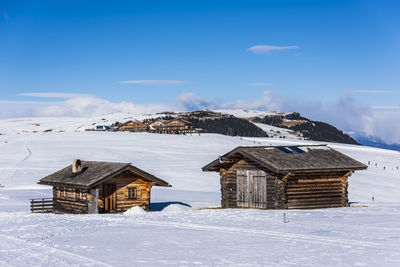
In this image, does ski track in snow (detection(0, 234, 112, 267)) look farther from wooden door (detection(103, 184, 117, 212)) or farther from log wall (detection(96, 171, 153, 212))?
log wall (detection(96, 171, 153, 212))

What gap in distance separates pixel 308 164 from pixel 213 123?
146273 millimetres

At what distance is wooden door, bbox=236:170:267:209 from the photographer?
30750 mm

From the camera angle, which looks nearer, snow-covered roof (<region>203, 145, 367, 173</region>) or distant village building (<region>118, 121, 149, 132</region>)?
snow-covered roof (<region>203, 145, 367, 173</region>)

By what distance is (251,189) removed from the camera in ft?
103

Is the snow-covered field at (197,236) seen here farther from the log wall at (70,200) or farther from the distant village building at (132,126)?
the distant village building at (132,126)

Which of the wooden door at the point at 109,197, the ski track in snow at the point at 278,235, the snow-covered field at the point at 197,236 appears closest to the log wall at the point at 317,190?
the snow-covered field at the point at 197,236

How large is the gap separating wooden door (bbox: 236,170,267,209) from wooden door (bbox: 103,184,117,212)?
7.41 m

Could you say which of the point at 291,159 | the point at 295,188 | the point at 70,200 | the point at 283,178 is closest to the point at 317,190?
the point at 295,188

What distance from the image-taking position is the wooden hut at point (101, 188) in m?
29.5

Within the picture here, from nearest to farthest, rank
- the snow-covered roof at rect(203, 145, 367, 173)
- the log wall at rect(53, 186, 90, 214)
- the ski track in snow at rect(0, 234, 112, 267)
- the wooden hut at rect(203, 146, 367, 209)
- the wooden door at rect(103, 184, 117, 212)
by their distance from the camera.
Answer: the ski track in snow at rect(0, 234, 112, 267) → the log wall at rect(53, 186, 90, 214) → the snow-covered roof at rect(203, 145, 367, 173) → the wooden hut at rect(203, 146, 367, 209) → the wooden door at rect(103, 184, 117, 212)

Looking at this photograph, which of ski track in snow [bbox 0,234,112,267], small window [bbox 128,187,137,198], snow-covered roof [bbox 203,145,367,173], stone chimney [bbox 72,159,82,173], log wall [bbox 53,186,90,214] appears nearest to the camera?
ski track in snow [bbox 0,234,112,267]

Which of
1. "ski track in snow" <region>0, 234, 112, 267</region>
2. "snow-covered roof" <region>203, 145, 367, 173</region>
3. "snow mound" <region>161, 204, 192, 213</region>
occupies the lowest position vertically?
"ski track in snow" <region>0, 234, 112, 267</region>

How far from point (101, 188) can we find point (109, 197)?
28.6 inches

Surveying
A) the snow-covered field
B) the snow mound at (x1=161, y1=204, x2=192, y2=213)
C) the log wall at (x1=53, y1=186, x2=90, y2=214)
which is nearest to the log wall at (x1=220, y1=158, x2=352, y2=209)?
→ the snow-covered field
